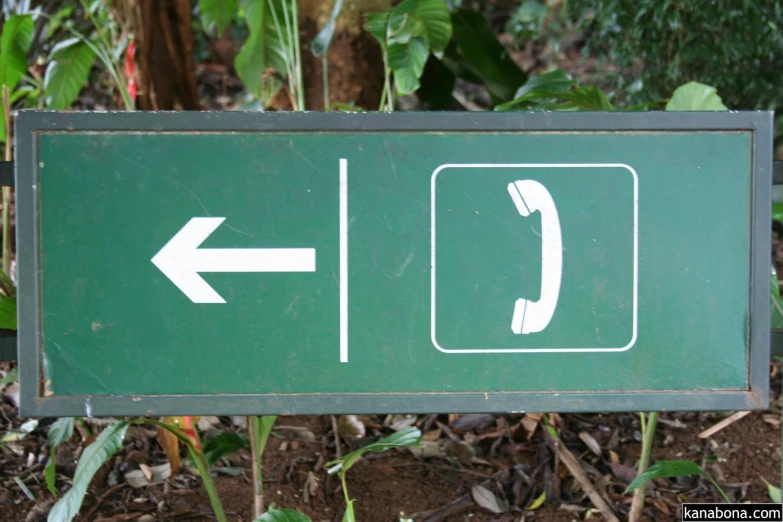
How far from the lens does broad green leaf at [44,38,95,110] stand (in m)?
2.48

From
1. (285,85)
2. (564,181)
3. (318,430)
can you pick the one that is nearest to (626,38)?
(285,85)

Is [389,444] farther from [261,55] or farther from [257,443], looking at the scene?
[261,55]

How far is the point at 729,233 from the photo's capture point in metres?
1.09

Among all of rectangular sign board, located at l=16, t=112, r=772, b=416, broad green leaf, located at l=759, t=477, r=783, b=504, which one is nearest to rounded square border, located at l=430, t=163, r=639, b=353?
rectangular sign board, located at l=16, t=112, r=772, b=416

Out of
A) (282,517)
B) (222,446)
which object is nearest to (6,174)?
(282,517)

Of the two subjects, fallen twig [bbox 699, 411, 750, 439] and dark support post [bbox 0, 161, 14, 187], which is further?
fallen twig [bbox 699, 411, 750, 439]

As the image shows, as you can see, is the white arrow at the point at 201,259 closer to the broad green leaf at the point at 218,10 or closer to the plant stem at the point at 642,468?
the plant stem at the point at 642,468

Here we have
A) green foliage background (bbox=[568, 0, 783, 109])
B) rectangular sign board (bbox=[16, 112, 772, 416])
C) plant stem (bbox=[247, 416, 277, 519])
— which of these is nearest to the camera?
rectangular sign board (bbox=[16, 112, 772, 416])

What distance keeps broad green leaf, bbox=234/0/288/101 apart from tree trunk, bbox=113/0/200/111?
23.2 inches

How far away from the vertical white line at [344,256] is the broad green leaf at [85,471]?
23.0 inches

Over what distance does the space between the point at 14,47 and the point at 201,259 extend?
4.55 feet

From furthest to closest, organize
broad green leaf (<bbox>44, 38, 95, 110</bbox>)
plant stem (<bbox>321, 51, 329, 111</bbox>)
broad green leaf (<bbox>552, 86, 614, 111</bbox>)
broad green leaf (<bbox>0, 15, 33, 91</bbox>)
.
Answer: broad green leaf (<bbox>44, 38, 95, 110</bbox>) → plant stem (<bbox>321, 51, 329, 111</bbox>) → broad green leaf (<bbox>0, 15, 33, 91</bbox>) → broad green leaf (<bbox>552, 86, 614, 111</bbox>)

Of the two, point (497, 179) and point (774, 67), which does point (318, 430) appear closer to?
point (497, 179)

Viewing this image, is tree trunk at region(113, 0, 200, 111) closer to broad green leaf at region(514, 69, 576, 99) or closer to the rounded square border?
broad green leaf at region(514, 69, 576, 99)
